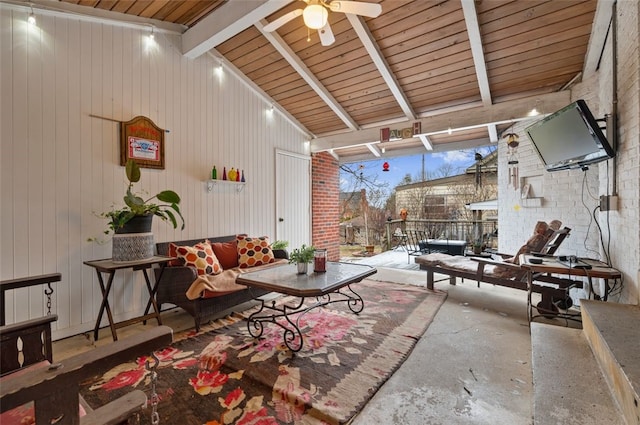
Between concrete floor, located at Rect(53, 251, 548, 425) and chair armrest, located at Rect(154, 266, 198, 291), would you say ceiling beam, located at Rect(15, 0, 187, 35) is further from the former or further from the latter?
concrete floor, located at Rect(53, 251, 548, 425)

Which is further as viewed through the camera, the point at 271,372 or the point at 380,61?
the point at 380,61

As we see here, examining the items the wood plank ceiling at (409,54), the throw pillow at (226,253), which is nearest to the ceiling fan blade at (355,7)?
the wood plank ceiling at (409,54)

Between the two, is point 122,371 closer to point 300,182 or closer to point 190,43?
point 190,43

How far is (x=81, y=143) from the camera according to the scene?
2854 millimetres

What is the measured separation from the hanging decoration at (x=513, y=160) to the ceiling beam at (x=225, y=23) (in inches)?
139

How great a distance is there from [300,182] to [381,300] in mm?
2687

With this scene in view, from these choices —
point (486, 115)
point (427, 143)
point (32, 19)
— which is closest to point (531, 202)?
point (486, 115)

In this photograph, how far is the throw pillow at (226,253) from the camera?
3666mm

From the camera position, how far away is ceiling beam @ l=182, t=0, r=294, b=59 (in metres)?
2.89

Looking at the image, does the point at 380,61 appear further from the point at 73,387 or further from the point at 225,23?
the point at 73,387

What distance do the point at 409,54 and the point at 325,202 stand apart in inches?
124

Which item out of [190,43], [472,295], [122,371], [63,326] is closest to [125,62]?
[190,43]

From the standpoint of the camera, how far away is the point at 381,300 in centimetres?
362

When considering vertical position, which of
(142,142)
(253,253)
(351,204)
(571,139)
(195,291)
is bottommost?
(195,291)
